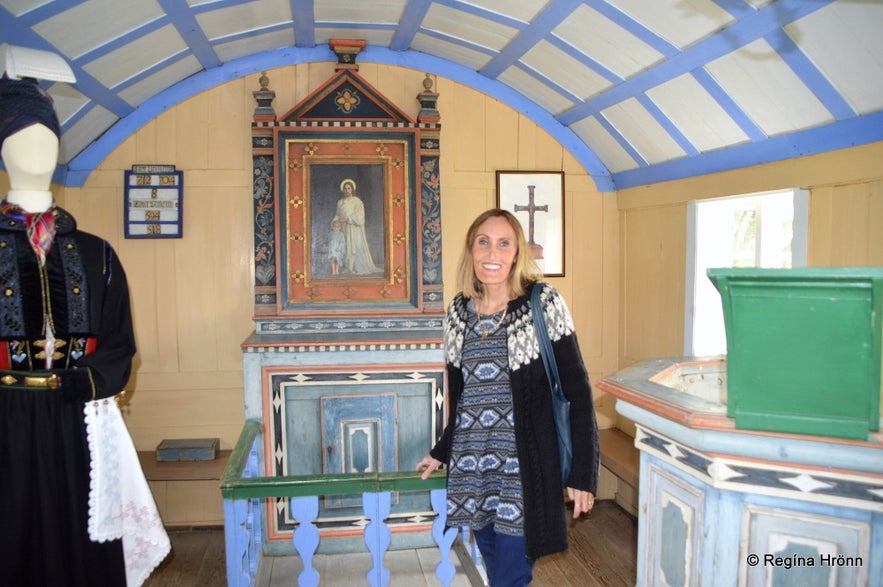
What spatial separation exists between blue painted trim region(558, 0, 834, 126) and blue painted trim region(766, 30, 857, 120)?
Result: 0.23ft

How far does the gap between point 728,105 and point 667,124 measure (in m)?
0.57

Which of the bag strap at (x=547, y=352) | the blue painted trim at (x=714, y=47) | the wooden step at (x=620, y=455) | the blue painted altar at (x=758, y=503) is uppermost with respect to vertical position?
the blue painted trim at (x=714, y=47)

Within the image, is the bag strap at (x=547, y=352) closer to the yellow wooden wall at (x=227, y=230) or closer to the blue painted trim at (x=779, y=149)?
the blue painted trim at (x=779, y=149)

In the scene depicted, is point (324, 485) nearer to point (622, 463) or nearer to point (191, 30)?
point (622, 463)

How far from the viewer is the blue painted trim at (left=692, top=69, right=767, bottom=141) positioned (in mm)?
3049

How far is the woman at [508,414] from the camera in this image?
5.81ft

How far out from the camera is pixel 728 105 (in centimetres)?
310

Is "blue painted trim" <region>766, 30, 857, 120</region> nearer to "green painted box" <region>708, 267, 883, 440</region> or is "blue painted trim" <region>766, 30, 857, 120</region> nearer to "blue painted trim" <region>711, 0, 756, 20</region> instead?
"blue painted trim" <region>711, 0, 756, 20</region>

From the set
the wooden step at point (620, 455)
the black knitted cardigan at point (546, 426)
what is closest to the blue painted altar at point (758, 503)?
the black knitted cardigan at point (546, 426)

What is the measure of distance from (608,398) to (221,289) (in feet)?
9.72

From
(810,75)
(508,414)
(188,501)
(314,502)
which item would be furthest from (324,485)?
(188,501)

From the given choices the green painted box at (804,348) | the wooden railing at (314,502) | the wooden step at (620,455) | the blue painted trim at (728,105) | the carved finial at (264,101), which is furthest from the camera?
the carved finial at (264,101)

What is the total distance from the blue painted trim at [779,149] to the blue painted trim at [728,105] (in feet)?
0.23

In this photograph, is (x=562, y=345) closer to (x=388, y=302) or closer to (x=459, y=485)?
(x=459, y=485)
